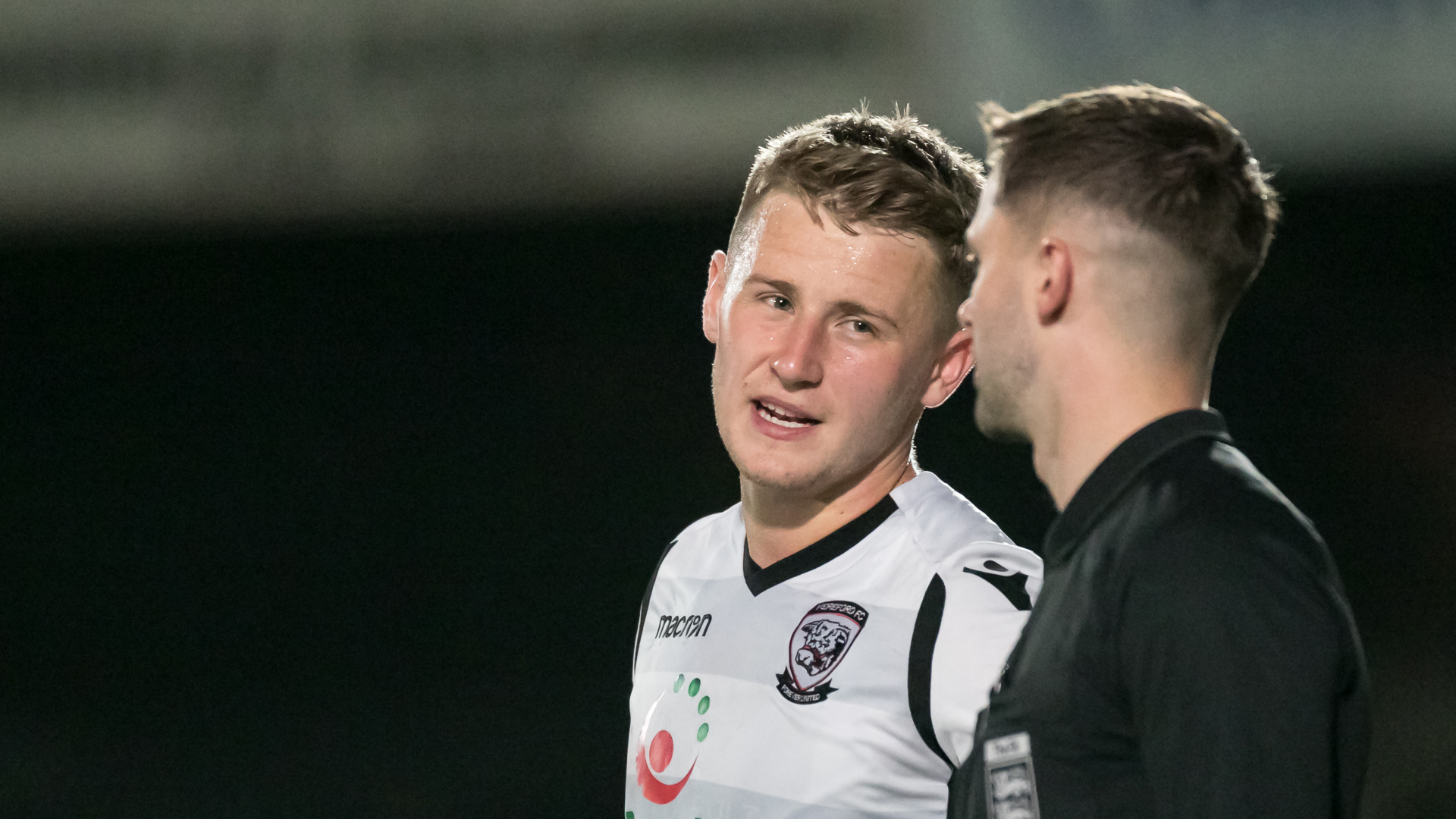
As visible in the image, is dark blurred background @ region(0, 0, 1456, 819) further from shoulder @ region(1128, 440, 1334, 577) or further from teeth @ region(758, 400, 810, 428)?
shoulder @ region(1128, 440, 1334, 577)

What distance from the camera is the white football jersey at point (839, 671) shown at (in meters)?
1.47

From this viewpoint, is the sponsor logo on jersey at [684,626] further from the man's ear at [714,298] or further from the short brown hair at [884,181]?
the short brown hair at [884,181]

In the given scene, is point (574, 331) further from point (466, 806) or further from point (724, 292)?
point (724, 292)

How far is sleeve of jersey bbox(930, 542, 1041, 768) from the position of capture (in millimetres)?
1411

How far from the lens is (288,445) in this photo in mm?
5719

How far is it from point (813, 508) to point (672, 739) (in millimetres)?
361

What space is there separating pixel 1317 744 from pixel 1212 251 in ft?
1.39

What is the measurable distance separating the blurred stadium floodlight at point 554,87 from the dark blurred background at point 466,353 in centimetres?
1

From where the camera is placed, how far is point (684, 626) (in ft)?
6.01

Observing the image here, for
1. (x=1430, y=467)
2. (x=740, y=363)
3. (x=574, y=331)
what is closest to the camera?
(x=740, y=363)

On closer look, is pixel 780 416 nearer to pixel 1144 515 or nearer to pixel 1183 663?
pixel 1144 515

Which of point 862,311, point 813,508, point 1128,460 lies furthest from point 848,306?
point 1128,460

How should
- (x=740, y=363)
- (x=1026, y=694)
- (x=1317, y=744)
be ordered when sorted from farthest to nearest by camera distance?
(x=740, y=363)
(x=1026, y=694)
(x=1317, y=744)

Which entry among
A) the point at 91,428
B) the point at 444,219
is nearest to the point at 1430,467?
the point at 444,219
